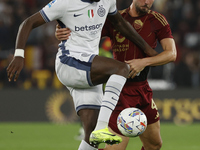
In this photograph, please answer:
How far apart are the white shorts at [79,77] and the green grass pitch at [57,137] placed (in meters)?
3.37

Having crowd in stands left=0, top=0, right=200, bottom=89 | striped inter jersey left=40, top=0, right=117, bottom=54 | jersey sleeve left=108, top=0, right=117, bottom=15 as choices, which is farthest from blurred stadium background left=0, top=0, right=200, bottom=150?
striped inter jersey left=40, top=0, right=117, bottom=54

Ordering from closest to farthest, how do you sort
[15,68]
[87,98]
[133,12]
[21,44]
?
[15,68]
[21,44]
[87,98]
[133,12]

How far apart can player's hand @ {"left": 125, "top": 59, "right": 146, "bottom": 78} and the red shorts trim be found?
0.33 metres

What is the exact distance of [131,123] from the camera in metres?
4.89

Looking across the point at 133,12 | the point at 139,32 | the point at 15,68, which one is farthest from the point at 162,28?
the point at 15,68

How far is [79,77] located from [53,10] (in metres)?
0.73

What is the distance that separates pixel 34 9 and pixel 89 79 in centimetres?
988

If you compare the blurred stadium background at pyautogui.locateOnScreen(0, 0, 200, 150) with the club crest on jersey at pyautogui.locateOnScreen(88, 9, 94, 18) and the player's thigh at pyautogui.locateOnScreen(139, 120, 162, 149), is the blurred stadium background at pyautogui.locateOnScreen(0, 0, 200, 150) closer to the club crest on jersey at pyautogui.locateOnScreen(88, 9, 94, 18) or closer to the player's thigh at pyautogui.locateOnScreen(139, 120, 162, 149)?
the player's thigh at pyautogui.locateOnScreen(139, 120, 162, 149)

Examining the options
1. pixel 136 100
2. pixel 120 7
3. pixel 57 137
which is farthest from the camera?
pixel 120 7

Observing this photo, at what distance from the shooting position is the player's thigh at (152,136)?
5.70 meters

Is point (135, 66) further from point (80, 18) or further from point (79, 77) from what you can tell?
point (80, 18)

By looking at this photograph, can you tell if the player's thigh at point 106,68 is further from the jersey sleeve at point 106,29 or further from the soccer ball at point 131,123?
the jersey sleeve at point 106,29

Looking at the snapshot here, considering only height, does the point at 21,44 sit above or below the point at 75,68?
above

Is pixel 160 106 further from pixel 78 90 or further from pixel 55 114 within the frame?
pixel 78 90
